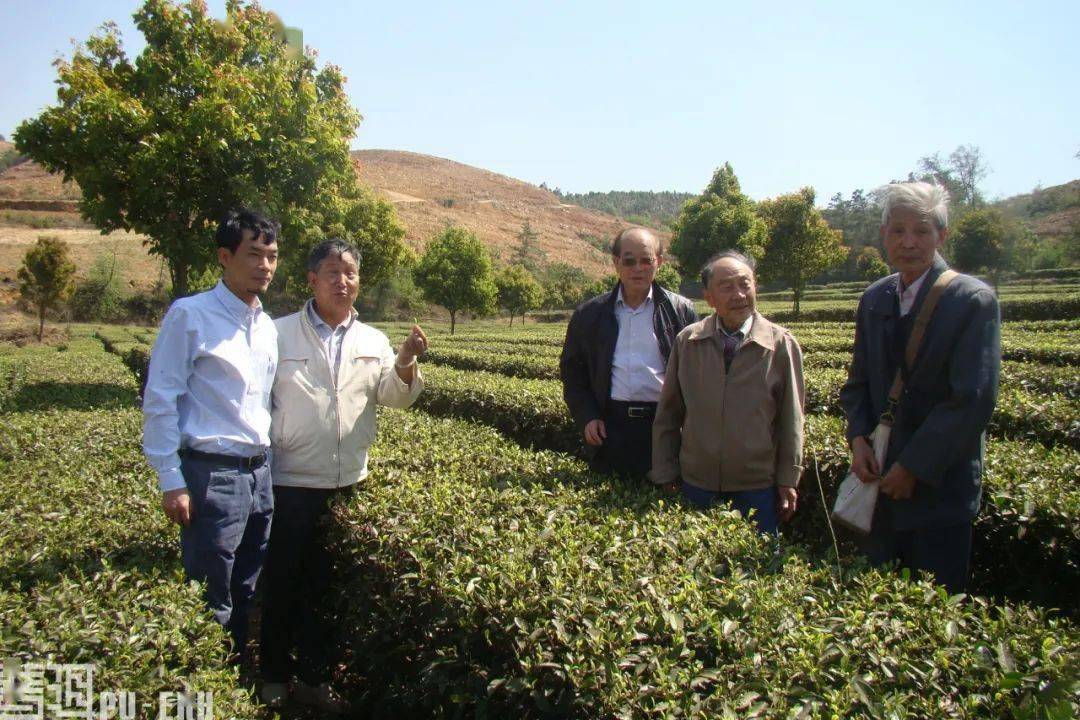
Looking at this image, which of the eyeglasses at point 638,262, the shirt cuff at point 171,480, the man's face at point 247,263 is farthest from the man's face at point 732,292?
the shirt cuff at point 171,480

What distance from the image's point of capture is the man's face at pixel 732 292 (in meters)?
3.23

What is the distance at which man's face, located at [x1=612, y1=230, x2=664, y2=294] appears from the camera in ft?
11.7

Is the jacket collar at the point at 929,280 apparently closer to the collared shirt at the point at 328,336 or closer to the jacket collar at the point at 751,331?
the jacket collar at the point at 751,331

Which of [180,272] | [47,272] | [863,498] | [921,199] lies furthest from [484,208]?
[863,498]

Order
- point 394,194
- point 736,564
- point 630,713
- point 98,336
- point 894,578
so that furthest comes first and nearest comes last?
1. point 394,194
2. point 98,336
3. point 736,564
4. point 894,578
5. point 630,713

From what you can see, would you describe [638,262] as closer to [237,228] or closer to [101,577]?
[237,228]

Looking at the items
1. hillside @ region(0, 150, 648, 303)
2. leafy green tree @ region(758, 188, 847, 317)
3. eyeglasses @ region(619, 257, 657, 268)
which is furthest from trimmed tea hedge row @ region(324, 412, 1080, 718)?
leafy green tree @ region(758, 188, 847, 317)

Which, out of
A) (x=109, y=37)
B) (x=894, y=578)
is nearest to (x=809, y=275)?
(x=109, y=37)

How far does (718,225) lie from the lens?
29469 millimetres

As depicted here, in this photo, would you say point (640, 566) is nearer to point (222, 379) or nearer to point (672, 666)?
point (672, 666)

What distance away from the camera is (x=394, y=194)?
106000mm

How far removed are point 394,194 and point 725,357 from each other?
10914 cm

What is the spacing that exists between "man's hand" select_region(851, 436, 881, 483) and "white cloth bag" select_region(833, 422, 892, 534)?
19 mm

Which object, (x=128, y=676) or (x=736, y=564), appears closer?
(x=128, y=676)
